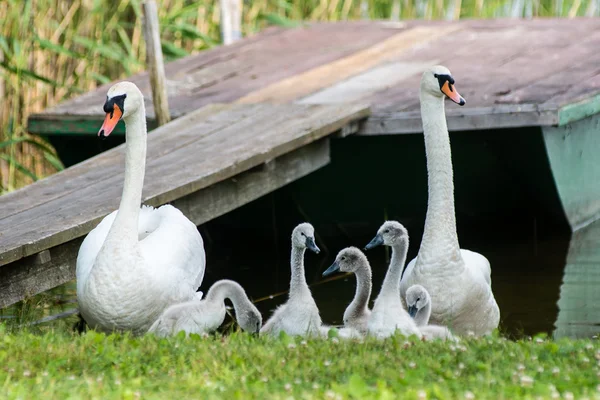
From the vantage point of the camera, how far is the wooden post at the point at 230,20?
11.3m

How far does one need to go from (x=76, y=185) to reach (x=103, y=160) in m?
0.74

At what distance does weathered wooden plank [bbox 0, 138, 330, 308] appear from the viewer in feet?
19.5

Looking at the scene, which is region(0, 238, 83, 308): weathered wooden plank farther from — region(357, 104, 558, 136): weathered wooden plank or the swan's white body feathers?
region(357, 104, 558, 136): weathered wooden plank

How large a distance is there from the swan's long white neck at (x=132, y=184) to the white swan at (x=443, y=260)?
154 centimetres

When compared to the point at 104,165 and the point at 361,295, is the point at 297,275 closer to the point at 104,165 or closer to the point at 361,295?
the point at 361,295

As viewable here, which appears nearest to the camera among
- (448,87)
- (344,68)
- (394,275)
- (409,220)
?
(394,275)

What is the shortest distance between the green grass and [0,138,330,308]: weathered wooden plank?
857 mm

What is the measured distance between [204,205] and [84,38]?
142 inches

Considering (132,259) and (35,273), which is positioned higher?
(132,259)

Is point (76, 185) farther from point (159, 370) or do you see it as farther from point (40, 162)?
point (40, 162)

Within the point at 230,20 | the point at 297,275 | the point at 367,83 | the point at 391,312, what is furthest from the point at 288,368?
the point at 230,20

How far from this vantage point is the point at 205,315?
5512 millimetres

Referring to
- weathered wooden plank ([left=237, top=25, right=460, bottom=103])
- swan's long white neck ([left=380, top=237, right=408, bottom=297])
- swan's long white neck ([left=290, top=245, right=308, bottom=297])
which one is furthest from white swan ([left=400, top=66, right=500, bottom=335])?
weathered wooden plank ([left=237, top=25, right=460, bottom=103])

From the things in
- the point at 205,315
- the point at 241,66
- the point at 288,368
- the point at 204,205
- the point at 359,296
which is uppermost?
the point at 288,368
